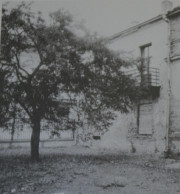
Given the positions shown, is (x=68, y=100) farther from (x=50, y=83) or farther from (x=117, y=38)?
(x=117, y=38)

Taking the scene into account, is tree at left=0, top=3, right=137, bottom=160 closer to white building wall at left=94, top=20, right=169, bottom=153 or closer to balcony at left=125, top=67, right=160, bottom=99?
white building wall at left=94, top=20, right=169, bottom=153

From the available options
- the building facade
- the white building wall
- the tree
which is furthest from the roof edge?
the tree

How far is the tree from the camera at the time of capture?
8.45 meters

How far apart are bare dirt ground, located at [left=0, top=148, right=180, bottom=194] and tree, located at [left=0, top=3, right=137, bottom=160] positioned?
1232 millimetres

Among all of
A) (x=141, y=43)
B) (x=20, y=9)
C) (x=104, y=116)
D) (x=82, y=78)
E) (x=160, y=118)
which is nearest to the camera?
(x=20, y=9)

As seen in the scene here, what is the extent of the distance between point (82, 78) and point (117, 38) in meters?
5.63

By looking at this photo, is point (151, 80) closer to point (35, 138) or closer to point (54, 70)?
point (54, 70)

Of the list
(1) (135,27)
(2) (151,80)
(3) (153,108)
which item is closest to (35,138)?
(3) (153,108)

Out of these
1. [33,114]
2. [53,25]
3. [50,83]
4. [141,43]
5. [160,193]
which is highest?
[141,43]

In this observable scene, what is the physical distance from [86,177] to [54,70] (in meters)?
3.21

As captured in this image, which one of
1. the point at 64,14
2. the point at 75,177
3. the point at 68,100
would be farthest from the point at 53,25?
the point at 75,177

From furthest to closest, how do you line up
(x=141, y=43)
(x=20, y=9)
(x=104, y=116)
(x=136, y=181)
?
(x=141, y=43) < (x=104, y=116) < (x=20, y=9) < (x=136, y=181)

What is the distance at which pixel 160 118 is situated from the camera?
466 inches

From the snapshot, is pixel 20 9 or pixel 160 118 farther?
pixel 160 118
